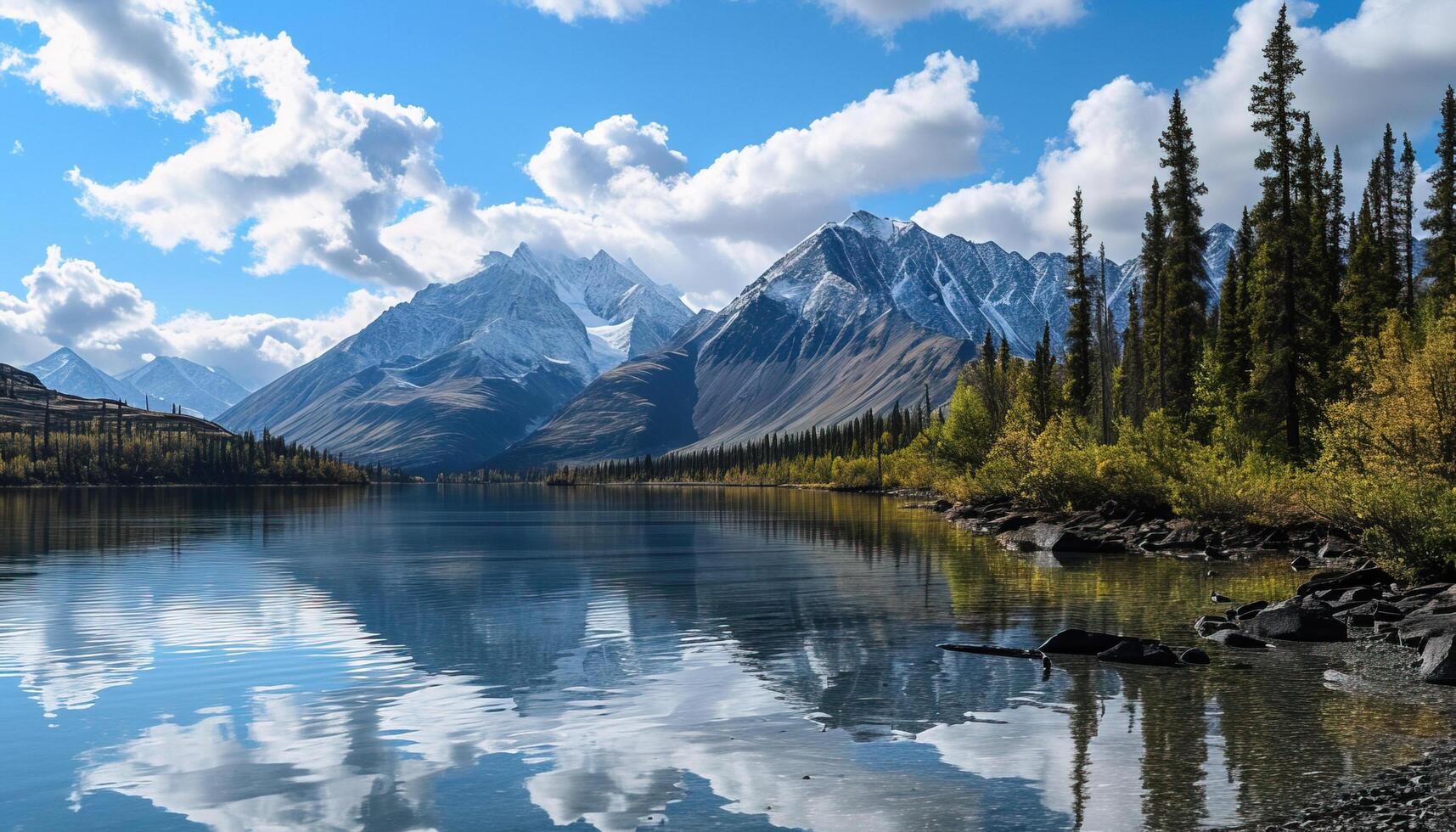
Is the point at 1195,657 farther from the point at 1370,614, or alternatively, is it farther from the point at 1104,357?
the point at 1104,357

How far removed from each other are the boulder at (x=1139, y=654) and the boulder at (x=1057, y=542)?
36985 millimetres

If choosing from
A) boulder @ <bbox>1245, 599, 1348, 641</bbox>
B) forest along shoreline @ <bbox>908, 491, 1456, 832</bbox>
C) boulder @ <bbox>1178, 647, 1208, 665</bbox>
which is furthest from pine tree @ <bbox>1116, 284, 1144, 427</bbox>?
boulder @ <bbox>1178, 647, 1208, 665</bbox>

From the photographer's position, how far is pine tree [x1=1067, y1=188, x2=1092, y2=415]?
102 metres

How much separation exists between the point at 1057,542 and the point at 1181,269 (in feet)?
103

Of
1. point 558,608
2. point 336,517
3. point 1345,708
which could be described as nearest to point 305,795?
point 1345,708

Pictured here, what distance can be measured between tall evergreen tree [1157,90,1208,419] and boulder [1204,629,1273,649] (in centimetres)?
5549

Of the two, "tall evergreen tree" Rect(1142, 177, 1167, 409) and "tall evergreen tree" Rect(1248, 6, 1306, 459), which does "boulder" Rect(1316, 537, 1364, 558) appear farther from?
"tall evergreen tree" Rect(1142, 177, 1167, 409)

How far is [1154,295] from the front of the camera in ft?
336

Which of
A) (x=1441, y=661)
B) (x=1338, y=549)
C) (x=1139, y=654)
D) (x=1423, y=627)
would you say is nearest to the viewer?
(x=1441, y=661)

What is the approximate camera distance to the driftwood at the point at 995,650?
30.3m

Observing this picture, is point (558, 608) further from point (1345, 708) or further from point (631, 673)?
point (1345, 708)

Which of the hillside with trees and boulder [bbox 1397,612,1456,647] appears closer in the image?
boulder [bbox 1397,612,1456,647]

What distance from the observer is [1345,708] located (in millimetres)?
22359

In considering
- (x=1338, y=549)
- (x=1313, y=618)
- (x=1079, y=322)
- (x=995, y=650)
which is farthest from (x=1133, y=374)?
(x=995, y=650)
